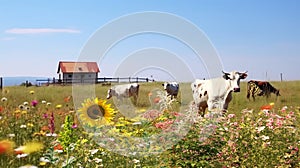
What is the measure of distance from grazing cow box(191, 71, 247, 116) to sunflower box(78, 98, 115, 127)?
3529mm

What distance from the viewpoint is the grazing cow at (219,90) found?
10352mm

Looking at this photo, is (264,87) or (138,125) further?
(264,87)

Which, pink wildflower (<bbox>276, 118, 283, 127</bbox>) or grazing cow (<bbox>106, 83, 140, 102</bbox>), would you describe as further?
grazing cow (<bbox>106, 83, 140, 102</bbox>)

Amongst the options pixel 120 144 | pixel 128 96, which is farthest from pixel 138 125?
pixel 128 96

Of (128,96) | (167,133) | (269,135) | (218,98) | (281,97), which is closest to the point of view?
(167,133)

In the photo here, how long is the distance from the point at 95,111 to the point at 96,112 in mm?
24

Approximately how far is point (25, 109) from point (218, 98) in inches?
181

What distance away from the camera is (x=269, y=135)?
21.2ft

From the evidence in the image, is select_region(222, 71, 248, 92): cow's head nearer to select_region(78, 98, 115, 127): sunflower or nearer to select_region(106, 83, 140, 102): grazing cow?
select_region(78, 98, 115, 127): sunflower

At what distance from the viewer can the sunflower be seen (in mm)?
7164

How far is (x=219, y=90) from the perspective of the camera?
34.8 feet

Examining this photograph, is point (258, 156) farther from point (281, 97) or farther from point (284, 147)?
point (281, 97)

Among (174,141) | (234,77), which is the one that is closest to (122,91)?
(234,77)

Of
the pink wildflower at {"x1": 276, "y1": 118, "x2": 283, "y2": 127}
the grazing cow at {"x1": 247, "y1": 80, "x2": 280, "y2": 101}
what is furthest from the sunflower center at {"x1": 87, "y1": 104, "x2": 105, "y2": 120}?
the grazing cow at {"x1": 247, "y1": 80, "x2": 280, "y2": 101}
